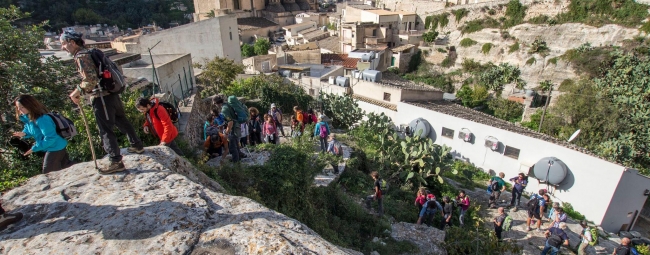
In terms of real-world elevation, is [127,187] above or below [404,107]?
above

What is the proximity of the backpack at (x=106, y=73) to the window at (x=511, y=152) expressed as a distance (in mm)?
13619

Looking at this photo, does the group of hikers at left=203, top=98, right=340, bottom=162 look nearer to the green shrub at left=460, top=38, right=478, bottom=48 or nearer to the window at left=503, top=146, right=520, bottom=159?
the window at left=503, top=146, right=520, bottom=159

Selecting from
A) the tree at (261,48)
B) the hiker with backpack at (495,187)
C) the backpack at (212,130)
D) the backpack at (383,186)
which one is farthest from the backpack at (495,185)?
the tree at (261,48)

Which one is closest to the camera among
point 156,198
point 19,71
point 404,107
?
point 156,198

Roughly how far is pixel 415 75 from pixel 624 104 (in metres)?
16.6

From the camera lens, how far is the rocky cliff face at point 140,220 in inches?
108

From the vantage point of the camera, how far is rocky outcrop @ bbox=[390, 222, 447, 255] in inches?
268

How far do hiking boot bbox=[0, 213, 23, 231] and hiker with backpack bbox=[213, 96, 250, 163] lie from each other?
3.71 meters

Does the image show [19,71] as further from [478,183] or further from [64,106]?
[478,183]

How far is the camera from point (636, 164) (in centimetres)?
1934

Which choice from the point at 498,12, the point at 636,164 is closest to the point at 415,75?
the point at 498,12

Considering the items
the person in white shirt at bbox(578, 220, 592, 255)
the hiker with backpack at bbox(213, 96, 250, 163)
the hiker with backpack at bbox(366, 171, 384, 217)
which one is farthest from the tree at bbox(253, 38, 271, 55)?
the person in white shirt at bbox(578, 220, 592, 255)

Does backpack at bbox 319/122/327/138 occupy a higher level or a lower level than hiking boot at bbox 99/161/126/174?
lower

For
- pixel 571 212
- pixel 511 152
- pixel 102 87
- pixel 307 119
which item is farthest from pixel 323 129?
pixel 571 212
